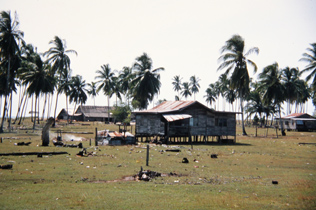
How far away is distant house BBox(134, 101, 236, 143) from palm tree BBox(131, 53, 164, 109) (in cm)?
1616

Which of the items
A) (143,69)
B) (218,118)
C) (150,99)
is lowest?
(218,118)

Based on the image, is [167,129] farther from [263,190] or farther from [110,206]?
[110,206]

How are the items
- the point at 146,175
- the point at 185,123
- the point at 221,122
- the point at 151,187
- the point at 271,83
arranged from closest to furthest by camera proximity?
the point at 151,187 < the point at 146,175 < the point at 185,123 < the point at 221,122 < the point at 271,83

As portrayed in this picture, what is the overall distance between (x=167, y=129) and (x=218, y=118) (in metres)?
7.19

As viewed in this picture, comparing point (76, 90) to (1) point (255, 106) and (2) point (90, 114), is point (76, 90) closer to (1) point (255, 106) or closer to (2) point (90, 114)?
(2) point (90, 114)

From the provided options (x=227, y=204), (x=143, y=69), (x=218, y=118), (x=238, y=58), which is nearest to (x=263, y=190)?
(x=227, y=204)

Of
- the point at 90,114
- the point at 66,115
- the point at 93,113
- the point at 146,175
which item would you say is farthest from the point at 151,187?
the point at 66,115

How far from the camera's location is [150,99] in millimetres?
52156

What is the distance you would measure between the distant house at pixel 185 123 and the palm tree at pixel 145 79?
16160mm

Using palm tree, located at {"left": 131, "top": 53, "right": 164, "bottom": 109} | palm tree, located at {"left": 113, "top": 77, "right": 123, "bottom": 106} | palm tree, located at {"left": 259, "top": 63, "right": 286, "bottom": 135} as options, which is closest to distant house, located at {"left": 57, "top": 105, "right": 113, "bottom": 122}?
palm tree, located at {"left": 113, "top": 77, "right": 123, "bottom": 106}

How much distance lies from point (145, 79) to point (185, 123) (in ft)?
66.1

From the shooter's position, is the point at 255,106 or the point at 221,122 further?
the point at 255,106

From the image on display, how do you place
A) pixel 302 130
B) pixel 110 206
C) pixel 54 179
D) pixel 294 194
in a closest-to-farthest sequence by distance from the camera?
pixel 110 206
pixel 294 194
pixel 54 179
pixel 302 130

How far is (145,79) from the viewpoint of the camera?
50062mm
